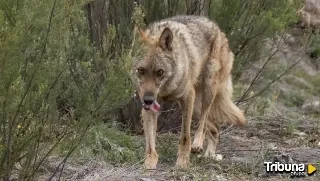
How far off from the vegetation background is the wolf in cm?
29

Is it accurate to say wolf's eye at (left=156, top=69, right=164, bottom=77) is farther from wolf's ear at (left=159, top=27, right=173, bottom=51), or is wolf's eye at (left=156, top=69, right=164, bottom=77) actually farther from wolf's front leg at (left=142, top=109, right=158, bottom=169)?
wolf's front leg at (left=142, top=109, right=158, bottom=169)

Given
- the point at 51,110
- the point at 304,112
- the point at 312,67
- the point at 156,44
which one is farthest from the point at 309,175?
the point at 312,67

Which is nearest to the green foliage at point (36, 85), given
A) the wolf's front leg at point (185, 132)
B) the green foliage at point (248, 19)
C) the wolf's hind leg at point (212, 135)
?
the wolf's front leg at point (185, 132)

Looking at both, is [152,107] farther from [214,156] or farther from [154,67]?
[214,156]

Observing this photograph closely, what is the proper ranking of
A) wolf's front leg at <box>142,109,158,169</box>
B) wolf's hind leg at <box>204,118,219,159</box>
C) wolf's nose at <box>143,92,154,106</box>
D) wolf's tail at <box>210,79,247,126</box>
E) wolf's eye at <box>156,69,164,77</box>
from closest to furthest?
wolf's nose at <box>143,92,154,106</box> → wolf's eye at <box>156,69,164,77</box> → wolf's front leg at <box>142,109,158,169</box> → wolf's hind leg at <box>204,118,219,159</box> → wolf's tail at <box>210,79,247,126</box>

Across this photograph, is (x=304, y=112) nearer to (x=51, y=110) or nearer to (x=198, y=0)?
(x=198, y=0)

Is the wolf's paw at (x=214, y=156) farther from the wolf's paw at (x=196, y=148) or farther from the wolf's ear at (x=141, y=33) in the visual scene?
the wolf's ear at (x=141, y=33)

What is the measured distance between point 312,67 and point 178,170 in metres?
10.8

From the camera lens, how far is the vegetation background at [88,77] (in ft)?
15.9

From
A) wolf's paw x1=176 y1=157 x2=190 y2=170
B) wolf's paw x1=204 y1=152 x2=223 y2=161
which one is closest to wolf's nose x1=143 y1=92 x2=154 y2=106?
wolf's paw x1=176 y1=157 x2=190 y2=170

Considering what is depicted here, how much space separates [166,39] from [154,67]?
378 millimetres

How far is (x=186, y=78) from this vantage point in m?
7.01

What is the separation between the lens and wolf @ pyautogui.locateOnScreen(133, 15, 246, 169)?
654 centimetres

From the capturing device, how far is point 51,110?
5.40 metres
